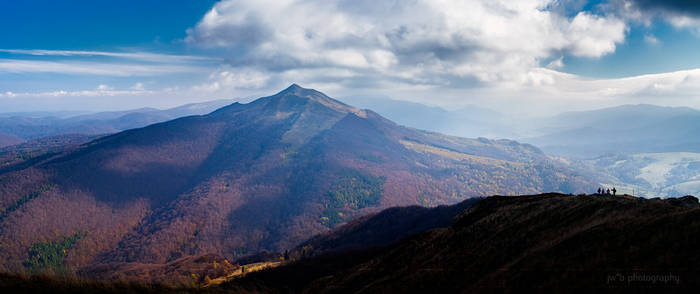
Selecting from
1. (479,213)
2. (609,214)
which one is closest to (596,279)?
(609,214)

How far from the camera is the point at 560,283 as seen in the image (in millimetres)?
9000

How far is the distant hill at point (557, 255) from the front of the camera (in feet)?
28.0

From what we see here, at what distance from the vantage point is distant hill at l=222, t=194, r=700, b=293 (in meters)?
8.54

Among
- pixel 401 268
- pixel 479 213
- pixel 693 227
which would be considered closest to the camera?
pixel 693 227

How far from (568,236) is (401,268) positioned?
889 centimetres

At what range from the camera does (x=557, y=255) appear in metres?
11.2

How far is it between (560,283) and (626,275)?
169cm

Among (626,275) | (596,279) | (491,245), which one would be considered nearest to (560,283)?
(596,279)

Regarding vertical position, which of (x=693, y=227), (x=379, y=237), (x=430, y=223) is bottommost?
(x=379, y=237)

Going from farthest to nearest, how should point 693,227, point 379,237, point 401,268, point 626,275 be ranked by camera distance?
point 379,237 → point 401,268 → point 693,227 → point 626,275

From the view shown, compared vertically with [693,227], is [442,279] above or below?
below

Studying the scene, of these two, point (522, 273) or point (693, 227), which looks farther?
point (522, 273)

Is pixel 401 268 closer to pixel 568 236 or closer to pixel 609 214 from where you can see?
pixel 568 236

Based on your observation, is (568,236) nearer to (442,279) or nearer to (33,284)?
(442,279)
